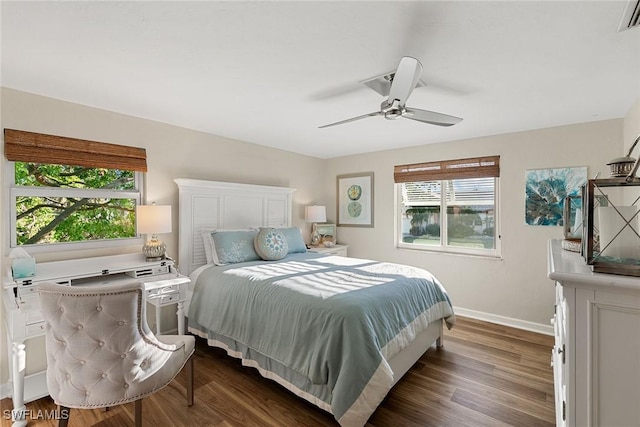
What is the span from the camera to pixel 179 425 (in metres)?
1.88

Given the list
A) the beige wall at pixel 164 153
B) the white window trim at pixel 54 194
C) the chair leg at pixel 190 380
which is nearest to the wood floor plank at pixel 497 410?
the chair leg at pixel 190 380

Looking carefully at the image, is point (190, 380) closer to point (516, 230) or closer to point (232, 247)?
point (232, 247)

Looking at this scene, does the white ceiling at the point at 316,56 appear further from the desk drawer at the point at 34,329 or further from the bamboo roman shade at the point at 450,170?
the desk drawer at the point at 34,329

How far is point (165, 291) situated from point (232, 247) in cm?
81

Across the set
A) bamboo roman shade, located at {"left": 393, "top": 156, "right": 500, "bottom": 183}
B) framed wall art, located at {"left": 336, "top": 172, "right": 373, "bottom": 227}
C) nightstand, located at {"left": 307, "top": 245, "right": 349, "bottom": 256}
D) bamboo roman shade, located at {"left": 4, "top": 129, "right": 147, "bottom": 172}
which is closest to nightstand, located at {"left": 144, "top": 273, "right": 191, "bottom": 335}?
bamboo roman shade, located at {"left": 4, "top": 129, "right": 147, "bottom": 172}

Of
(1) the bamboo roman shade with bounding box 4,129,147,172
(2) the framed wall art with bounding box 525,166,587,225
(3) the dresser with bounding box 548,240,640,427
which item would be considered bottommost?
(3) the dresser with bounding box 548,240,640,427

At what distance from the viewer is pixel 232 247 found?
10.4 feet

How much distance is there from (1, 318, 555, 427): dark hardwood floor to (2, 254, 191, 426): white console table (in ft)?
0.88

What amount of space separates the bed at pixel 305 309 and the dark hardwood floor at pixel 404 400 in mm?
156

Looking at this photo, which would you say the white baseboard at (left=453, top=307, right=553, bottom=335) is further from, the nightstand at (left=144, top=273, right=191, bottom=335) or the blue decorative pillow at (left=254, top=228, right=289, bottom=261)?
the nightstand at (left=144, top=273, right=191, bottom=335)

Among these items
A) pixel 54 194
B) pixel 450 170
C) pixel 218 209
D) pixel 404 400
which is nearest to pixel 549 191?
pixel 450 170

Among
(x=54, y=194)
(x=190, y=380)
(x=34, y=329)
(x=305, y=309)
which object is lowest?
(x=190, y=380)

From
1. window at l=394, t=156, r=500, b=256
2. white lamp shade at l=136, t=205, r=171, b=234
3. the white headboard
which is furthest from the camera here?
window at l=394, t=156, r=500, b=256

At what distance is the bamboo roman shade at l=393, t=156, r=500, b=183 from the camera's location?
3.64 meters
